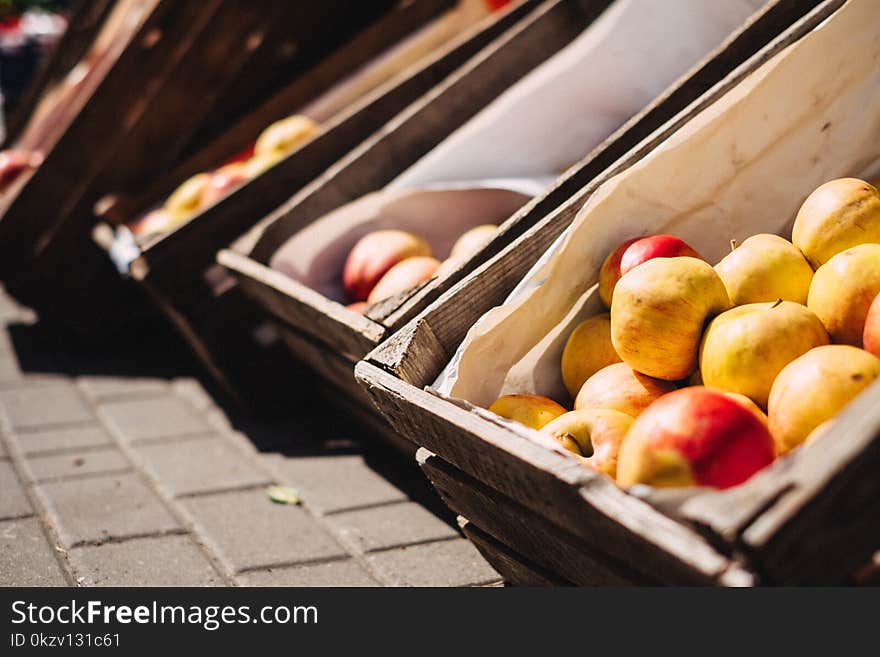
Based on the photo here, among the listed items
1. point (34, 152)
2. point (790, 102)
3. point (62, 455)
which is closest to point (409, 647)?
point (790, 102)

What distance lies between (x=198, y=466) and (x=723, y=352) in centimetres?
174

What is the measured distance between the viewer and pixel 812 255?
176 cm

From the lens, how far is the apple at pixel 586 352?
184 cm

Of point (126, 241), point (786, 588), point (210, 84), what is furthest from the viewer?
point (210, 84)

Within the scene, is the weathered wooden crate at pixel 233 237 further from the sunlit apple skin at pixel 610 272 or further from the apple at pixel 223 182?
the sunlit apple skin at pixel 610 272

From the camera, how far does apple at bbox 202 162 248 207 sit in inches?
129

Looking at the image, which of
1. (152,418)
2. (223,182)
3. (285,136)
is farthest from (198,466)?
(285,136)

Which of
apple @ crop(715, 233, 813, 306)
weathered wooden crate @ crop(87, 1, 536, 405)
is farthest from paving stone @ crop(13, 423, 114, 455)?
apple @ crop(715, 233, 813, 306)

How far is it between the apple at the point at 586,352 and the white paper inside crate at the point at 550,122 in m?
0.89

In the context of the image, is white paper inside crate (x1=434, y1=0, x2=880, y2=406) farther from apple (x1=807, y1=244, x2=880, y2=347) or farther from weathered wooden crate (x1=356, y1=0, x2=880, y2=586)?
apple (x1=807, y1=244, x2=880, y2=347)

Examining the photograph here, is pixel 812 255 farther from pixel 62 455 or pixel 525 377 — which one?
pixel 62 455

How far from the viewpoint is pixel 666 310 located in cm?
164

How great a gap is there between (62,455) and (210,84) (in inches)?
65.8

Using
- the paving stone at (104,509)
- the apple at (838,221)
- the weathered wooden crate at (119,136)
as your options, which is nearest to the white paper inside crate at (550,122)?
the paving stone at (104,509)
